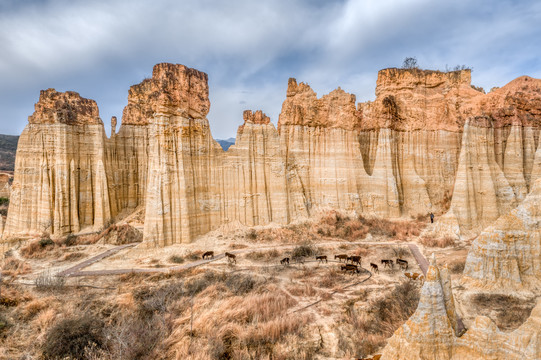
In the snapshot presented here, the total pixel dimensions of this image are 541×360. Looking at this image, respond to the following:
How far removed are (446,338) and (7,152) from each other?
320 ft

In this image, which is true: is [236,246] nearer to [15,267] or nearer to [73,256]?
[73,256]

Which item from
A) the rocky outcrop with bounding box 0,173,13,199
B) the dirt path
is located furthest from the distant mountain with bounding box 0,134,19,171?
the dirt path

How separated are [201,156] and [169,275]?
1083 centimetres

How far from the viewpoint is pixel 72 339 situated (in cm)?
824

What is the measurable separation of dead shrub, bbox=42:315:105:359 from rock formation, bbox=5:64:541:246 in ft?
38.6

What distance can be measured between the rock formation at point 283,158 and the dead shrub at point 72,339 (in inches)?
463

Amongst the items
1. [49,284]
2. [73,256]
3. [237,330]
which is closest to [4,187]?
[73,256]

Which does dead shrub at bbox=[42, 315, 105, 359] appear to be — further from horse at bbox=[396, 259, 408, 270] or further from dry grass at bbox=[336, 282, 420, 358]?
horse at bbox=[396, 259, 408, 270]

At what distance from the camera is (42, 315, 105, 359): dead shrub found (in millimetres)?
7898

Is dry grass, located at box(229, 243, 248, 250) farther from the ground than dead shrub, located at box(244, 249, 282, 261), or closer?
farther from the ground

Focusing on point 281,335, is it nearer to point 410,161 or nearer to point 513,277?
point 513,277

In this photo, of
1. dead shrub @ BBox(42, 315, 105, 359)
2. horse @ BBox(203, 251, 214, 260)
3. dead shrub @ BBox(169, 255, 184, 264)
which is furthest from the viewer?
horse @ BBox(203, 251, 214, 260)

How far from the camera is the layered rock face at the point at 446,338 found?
5.26 meters

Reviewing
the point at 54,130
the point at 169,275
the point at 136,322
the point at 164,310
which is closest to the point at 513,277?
the point at 164,310
